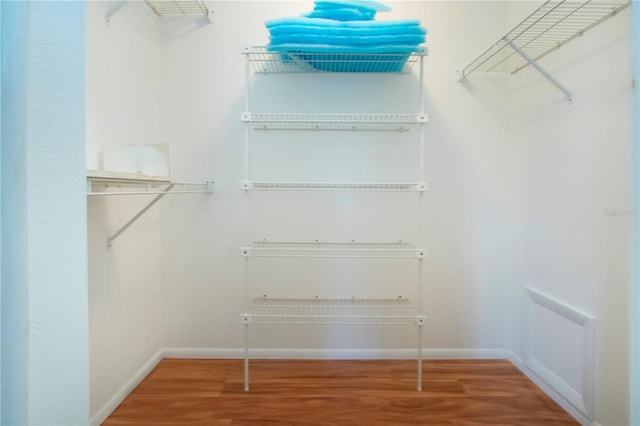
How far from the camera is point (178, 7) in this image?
1.63 m

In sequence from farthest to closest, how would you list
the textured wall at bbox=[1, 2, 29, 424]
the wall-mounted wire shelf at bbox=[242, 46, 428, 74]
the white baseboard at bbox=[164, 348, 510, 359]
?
the white baseboard at bbox=[164, 348, 510, 359] → the wall-mounted wire shelf at bbox=[242, 46, 428, 74] → the textured wall at bbox=[1, 2, 29, 424]

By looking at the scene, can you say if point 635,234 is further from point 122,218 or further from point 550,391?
point 122,218

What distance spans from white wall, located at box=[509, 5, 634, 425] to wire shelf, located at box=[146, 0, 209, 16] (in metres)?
1.73

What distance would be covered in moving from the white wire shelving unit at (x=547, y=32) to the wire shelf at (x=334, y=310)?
1263mm

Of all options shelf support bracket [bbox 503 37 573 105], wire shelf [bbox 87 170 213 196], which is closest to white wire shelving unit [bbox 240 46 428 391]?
wire shelf [bbox 87 170 213 196]

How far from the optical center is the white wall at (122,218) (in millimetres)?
1255

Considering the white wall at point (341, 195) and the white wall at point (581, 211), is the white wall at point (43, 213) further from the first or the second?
the white wall at point (581, 211)

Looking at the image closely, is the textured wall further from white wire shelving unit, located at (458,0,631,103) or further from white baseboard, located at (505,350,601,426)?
white baseboard, located at (505,350,601,426)

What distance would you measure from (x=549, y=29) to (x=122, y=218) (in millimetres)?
2029

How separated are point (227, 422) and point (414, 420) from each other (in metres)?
0.78

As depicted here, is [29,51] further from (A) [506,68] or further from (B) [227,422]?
(A) [506,68]

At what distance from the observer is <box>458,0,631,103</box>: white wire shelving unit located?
3.86 feet

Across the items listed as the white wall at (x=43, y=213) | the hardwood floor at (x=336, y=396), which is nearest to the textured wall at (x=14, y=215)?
the white wall at (x=43, y=213)

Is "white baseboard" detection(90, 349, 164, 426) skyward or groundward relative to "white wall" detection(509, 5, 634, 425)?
groundward
